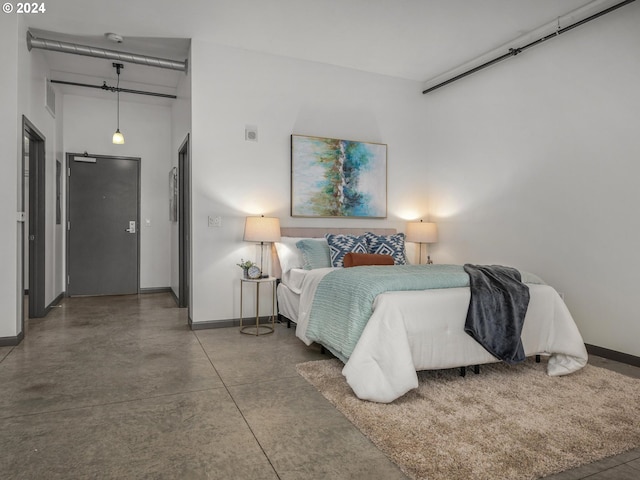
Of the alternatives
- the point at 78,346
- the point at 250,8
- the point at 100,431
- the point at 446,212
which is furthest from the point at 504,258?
the point at 78,346

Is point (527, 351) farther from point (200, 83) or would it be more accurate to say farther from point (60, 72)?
point (60, 72)

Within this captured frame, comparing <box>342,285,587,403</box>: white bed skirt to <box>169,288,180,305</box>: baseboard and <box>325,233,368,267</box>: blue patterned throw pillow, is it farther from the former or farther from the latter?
<box>169,288,180,305</box>: baseboard

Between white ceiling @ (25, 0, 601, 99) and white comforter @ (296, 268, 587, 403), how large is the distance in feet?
8.25

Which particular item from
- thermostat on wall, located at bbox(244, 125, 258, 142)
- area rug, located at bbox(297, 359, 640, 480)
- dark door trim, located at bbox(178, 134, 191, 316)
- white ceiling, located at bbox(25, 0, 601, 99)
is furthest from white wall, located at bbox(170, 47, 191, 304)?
area rug, located at bbox(297, 359, 640, 480)

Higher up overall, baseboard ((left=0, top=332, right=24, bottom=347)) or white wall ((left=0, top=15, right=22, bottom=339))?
white wall ((left=0, top=15, right=22, bottom=339))

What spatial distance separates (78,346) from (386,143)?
4151 mm

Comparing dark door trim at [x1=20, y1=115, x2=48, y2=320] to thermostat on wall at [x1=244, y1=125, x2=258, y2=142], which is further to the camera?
dark door trim at [x1=20, y1=115, x2=48, y2=320]

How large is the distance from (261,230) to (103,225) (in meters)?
3.64

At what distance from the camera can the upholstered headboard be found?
4.84 m

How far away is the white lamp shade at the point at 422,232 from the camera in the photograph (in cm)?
539

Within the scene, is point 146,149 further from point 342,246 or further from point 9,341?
point 342,246

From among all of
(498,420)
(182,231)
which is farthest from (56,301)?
(498,420)

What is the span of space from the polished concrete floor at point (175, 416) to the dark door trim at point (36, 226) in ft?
3.76

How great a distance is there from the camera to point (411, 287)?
2.96 meters
